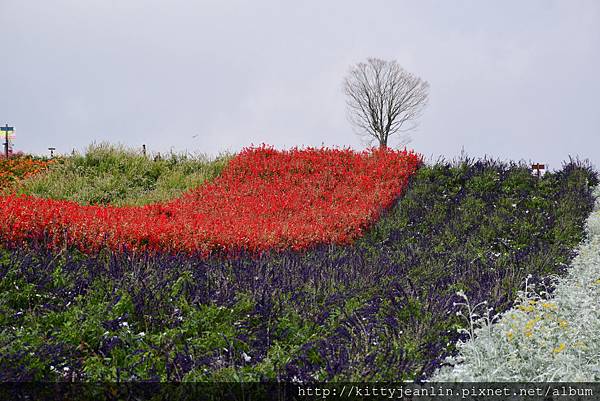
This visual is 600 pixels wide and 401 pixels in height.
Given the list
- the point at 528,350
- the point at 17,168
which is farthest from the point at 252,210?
the point at 17,168

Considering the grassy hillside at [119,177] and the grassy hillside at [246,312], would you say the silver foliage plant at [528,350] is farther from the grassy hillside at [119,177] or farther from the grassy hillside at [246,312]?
the grassy hillside at [119,177]

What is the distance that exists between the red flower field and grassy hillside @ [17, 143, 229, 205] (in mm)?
931

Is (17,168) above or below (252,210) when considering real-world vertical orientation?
above

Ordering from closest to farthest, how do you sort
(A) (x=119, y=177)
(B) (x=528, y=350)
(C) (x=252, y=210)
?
1. (B) (x=528, y=350)
2. (C) (x=252, y=210)
3. (A) (x=119, y=177)

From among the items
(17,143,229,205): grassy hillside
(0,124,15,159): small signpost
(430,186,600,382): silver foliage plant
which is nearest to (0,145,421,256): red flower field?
(17,143,229,205): grassy hillside

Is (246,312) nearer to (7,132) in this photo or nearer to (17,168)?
(17,168)

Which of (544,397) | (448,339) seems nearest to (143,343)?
(448,339)

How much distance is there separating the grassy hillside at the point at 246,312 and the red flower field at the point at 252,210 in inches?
24.1

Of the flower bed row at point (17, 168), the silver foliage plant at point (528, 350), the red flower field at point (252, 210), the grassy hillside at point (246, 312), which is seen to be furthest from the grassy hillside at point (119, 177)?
the silver foliage plant at point (528, 350)

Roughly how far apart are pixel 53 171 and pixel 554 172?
12.1m

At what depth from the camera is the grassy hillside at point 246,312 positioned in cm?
308

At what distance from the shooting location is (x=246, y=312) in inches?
159

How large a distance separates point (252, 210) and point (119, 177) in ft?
17.0

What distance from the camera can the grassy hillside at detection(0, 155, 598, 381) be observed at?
10.1 feet
